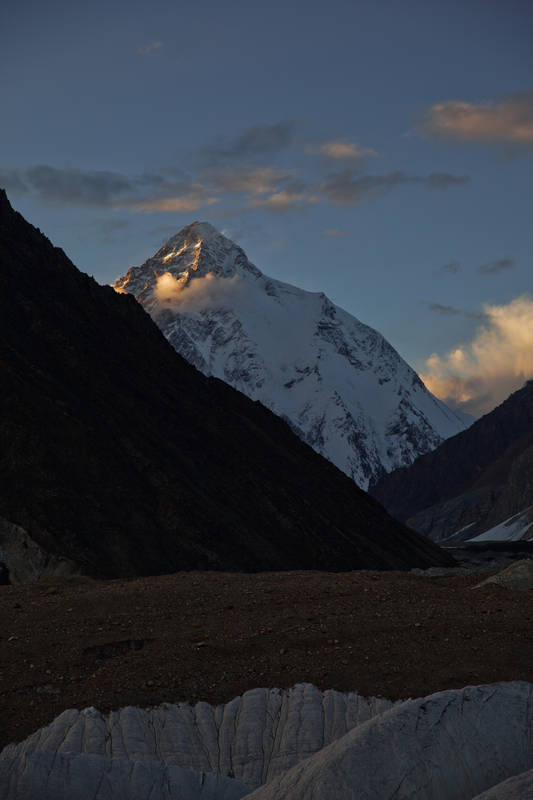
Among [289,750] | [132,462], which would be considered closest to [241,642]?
[289,750]

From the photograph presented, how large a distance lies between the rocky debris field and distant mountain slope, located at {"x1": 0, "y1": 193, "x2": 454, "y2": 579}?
18876 millimetres

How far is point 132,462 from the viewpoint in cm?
5431

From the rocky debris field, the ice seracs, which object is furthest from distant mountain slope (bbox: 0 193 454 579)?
the ice seracs

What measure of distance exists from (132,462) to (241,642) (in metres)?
35.7

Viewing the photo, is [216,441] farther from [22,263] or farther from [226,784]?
[226,784]

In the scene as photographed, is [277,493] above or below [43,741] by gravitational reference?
above

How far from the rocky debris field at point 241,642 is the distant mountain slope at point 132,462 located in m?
18.9

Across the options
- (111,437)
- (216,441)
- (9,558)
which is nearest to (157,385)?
(216,441)

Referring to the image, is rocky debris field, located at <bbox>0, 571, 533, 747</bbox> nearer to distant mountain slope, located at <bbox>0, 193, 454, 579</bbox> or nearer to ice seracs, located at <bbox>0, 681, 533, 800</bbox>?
ice seracs, located at <bbox>0, 681, 533, 800</bbox>

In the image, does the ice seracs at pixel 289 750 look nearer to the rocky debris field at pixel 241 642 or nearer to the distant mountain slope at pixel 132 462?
the rocky debris field at pixel 241 642

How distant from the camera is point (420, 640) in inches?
759

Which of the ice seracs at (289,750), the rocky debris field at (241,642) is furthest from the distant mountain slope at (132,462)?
the ice seracs at (289,750)

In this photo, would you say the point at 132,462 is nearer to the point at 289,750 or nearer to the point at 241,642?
the point at 241,642

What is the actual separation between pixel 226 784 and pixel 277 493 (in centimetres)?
5280
